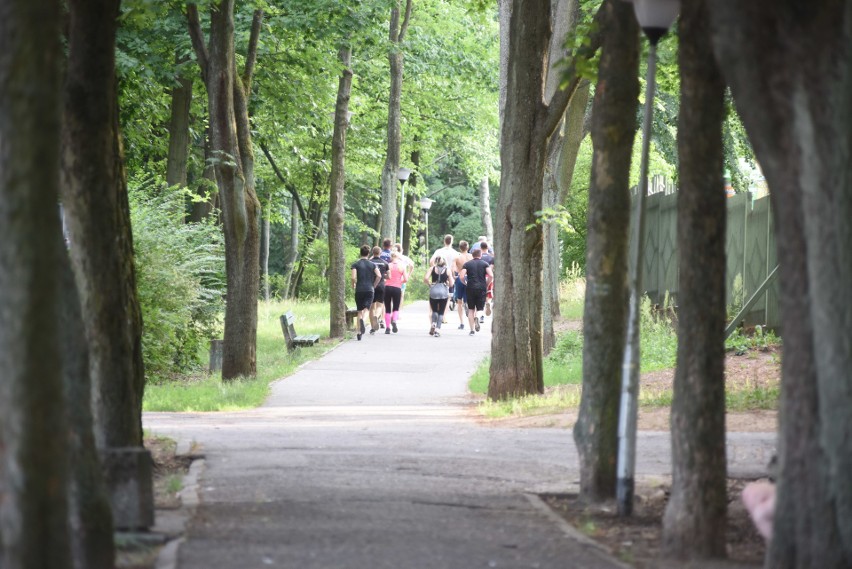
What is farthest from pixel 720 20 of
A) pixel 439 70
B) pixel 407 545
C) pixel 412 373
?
pixel 439 70

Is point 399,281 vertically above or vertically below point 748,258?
below

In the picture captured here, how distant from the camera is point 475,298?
1187 inches

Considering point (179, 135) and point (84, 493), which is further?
point (179, 135)

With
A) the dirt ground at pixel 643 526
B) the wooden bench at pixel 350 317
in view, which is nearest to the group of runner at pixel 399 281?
the wooden bench at pixel 350 317

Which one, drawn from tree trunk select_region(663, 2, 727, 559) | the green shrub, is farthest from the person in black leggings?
tree trunk select_region(663, 2, 727, 559)

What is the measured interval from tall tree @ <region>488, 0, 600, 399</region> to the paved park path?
97 centimetres

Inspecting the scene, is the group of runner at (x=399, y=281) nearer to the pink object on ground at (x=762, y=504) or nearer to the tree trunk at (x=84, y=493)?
the pink object on ground at (x=762, y=504)

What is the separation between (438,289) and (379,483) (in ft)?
64.5

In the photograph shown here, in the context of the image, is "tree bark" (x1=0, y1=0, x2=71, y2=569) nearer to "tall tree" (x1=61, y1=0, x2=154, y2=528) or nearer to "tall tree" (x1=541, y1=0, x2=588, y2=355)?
"tall tree" (x1=61, y1=0, x2=154, y2=528)

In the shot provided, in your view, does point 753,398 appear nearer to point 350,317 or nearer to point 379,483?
point 379,483

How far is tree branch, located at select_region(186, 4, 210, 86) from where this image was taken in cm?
1811

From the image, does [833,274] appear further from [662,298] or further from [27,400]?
[662,298]

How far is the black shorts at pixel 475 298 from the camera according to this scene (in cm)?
2972

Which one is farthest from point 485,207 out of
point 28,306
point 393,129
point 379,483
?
point 28,306
